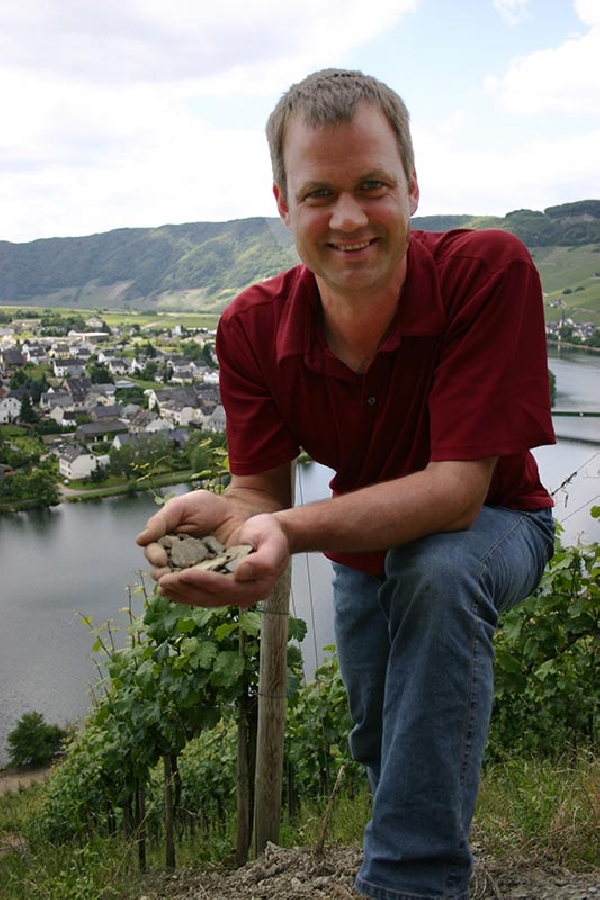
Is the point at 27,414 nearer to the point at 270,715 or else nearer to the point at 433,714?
the point at 270,715

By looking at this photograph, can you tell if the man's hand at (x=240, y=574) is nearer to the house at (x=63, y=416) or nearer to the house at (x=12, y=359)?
the house at (x=63, y=416)

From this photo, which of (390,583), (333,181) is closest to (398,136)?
(333,181)

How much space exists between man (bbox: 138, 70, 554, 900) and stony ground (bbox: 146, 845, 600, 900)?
276mm

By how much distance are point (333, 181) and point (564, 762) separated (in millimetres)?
2407

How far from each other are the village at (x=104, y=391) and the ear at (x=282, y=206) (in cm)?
2474

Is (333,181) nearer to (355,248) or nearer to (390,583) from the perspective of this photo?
(355,248)

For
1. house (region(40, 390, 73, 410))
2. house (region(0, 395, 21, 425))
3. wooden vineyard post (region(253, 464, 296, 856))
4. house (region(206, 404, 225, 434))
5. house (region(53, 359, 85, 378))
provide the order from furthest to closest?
house (region(53, 359, 85, 378))
house (region(40, 390, 73, 410))
house (region(0, 395, 21, 425))
house (region(206, 404, 225, 434))
wooden vineyard post (region(253, 464, 296, 856))

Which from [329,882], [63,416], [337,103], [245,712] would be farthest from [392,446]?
[63,416]

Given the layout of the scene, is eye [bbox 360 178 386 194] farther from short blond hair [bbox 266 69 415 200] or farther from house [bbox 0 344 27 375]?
house [bbox 0 344 27 375]

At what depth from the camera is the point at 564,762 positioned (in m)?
3.18

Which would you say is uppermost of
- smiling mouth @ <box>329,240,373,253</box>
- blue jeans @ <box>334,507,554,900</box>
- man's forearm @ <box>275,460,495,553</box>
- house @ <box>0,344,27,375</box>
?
smiling mouth @ <box>329,240,373,253</box>

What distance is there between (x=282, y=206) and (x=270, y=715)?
1.55 metres

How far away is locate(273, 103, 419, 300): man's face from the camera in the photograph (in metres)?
1.79

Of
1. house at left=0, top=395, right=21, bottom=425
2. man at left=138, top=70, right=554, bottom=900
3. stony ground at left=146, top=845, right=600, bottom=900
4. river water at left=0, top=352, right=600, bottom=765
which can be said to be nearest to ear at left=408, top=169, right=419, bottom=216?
man at left=138, top=70, right=554, bottom=900
